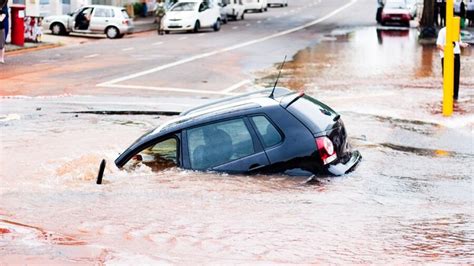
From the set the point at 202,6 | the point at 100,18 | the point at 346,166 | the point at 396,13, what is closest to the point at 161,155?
the point at 346,166

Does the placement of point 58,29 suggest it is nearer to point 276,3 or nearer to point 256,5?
point 256,5

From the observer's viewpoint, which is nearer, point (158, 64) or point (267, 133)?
point (267, 133)

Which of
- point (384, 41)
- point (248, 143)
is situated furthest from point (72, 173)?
point (384, 41)

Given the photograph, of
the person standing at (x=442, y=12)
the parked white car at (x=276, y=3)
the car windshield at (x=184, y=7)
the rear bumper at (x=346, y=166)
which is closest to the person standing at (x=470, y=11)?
the person standing at (x=442, y=12)

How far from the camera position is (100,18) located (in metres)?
43.2

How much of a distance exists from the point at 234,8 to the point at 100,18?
19.2m

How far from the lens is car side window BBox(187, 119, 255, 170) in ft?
34.1

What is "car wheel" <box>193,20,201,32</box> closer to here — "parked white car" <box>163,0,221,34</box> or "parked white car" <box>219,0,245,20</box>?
"parked white car" <box>163,0,221,34</box>

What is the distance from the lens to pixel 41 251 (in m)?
8.26

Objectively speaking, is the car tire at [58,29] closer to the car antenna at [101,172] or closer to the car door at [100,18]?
the car door at [100,18]

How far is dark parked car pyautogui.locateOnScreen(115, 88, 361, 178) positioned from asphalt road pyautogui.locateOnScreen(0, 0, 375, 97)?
396 inches

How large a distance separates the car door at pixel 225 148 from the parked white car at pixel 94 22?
33.2m

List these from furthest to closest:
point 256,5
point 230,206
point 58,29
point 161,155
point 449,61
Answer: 1. point 256,5
2. point 58,29
3. point 449,61
4. point 161,155
5. point 230,206

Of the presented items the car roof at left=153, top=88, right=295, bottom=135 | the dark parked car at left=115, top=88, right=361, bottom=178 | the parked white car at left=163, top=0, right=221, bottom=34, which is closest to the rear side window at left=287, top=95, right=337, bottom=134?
the dark parked car at left=115, top=88, right=361, bottom=178
